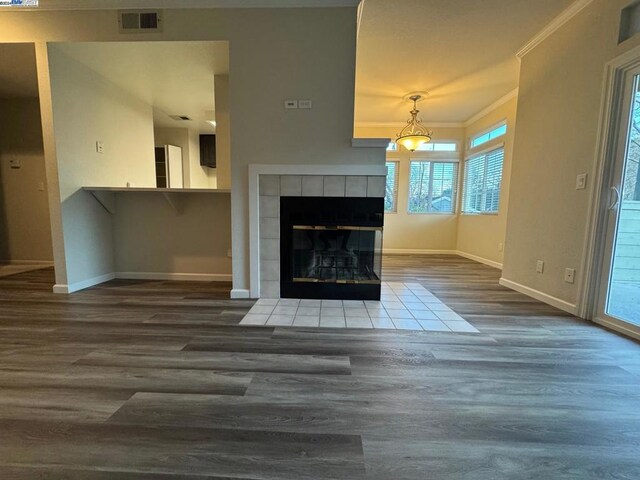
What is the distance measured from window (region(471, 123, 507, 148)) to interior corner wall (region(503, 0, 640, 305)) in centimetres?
142

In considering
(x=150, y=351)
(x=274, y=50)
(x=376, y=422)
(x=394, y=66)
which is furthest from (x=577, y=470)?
(x=394, y=66)

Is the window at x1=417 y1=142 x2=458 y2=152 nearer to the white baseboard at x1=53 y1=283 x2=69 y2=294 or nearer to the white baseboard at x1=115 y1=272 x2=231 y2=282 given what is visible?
the white baseboard at x1=115 y1=272 x2=231 y2=282

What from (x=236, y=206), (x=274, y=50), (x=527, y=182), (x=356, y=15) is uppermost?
(x=356, y=15)

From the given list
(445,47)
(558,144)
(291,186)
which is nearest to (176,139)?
(291,186)

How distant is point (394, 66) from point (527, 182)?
6.69 ft

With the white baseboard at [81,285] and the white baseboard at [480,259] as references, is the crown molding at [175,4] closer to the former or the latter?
the white baseboard at [81,285]

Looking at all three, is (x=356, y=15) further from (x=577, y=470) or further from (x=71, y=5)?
(x=577, y=470)

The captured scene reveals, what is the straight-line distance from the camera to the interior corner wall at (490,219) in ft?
13.8

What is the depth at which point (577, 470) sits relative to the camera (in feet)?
3.07

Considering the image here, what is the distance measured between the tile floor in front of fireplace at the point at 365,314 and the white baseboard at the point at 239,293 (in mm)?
184

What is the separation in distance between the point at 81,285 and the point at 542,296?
4.68 m

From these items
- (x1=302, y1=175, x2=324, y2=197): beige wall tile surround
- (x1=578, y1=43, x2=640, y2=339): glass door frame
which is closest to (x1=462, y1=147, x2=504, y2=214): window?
(x1=578, y1=43, x2=640, y2=339): glass door frame

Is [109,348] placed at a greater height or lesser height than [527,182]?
lesser

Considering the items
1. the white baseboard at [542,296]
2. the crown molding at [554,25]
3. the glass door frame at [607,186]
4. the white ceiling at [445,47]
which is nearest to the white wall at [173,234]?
the white ceiling at [445,47]
